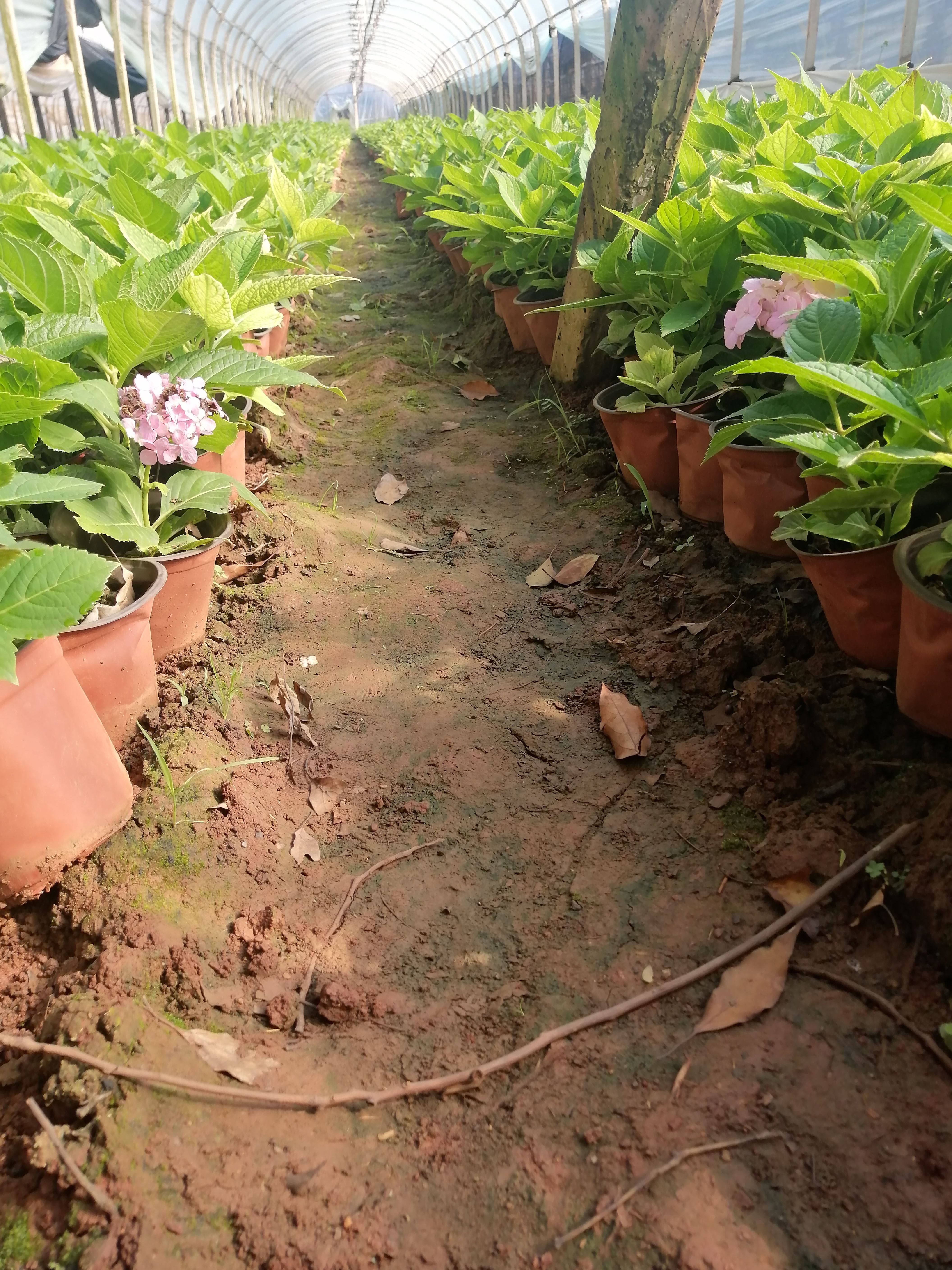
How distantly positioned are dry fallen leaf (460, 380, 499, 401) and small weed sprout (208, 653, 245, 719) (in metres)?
2.55

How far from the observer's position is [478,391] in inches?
177

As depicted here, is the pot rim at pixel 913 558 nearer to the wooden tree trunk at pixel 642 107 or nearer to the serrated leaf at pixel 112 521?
the serrated leaf at pixel 112 521

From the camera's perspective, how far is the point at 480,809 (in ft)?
6.31

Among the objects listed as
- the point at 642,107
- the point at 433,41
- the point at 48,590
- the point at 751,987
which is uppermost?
the point at 433,41

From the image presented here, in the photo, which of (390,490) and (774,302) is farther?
(390,490)

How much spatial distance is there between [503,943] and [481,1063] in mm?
249

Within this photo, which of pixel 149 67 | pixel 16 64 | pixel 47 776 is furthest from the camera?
pixel 149 67

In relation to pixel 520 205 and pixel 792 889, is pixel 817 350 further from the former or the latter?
pixel 520 205

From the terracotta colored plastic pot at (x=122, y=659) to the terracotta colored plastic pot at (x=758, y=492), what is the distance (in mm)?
1413

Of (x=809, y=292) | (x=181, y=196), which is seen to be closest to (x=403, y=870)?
(x=809, y=292)

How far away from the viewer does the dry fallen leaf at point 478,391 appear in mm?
4461

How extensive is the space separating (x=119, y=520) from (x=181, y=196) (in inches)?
50.2

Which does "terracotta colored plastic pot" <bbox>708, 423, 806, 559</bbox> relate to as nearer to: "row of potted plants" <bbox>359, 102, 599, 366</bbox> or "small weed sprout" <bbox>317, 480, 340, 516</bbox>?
"row of potted plants" <bbox>359, 102, 599, 366</bbox>

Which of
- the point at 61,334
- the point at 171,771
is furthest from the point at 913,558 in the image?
the point at 61,334
